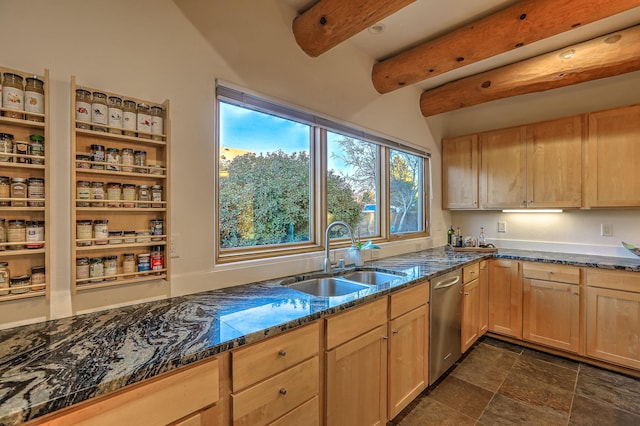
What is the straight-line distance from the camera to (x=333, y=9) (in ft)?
5.97

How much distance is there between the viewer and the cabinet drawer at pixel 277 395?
110 cm

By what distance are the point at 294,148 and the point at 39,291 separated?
62.9 inches

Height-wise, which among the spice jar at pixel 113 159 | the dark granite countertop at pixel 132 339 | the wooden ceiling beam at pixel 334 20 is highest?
the wooden ceiling beam at pixel 334 20

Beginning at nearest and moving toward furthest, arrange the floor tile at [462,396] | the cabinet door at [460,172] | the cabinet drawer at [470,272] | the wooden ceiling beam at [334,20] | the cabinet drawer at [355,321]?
the cabinet drawer at [355,321] → the wooden ceiling beam at [334,20] → the floor tile at [462,396] → the cabinet drawer at [470,272] → the cabinet door at [460,172]

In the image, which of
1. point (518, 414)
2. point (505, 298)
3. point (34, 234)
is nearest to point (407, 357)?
point (518, 414)

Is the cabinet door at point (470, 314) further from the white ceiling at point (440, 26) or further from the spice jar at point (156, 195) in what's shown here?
the spice jar at point (156, 195)

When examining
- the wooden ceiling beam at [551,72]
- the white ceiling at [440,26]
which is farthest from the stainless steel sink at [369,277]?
the wooden ceiling beam at [551,72]

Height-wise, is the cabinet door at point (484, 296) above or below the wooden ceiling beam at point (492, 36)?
below

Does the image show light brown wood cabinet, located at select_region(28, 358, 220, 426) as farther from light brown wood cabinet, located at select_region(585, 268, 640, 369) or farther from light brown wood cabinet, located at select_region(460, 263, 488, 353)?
light brown wood cabinet, located at select_region(585, 268, 640, 369)

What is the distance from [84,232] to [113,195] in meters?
0.19

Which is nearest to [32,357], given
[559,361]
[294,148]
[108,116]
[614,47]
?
[108,116]

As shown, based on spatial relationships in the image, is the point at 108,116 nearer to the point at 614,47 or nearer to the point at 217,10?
the point at 217,10

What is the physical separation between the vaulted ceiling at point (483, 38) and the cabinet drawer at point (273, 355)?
178cm

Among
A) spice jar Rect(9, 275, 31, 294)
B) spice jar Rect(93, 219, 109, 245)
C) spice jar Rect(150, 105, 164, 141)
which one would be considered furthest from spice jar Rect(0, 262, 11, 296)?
spice jar Rect(150, 105, 164, 141)
